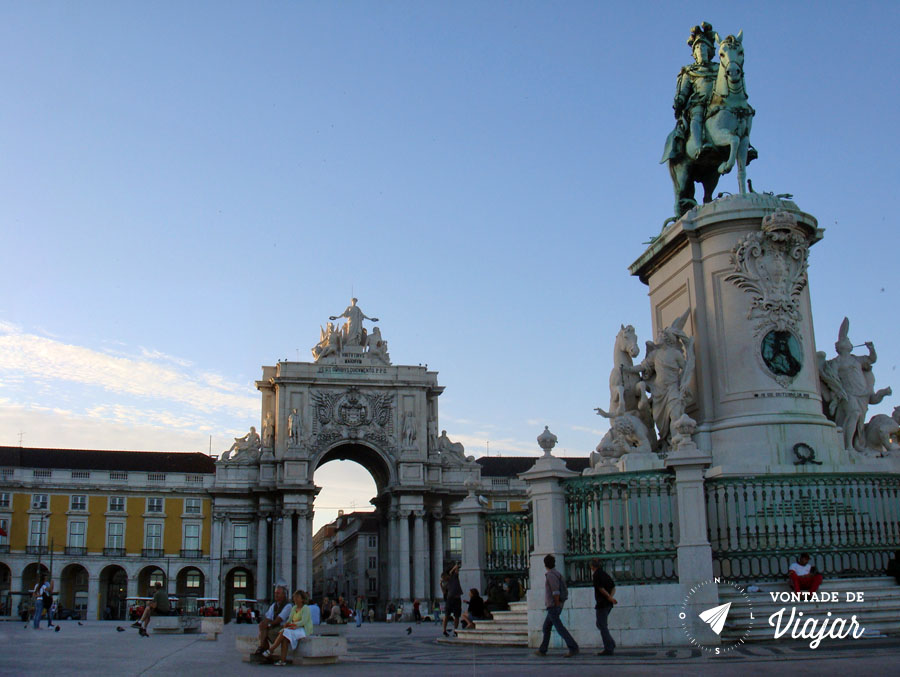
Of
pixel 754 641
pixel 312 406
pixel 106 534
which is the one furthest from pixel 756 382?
pixel 106 534

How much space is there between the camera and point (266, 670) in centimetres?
971

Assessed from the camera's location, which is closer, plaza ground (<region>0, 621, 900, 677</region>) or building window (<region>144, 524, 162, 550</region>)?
plaza ground (<region>0, 621, 900, 677</region>)

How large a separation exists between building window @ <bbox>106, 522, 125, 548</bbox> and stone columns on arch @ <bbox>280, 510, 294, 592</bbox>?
1025 centimetres

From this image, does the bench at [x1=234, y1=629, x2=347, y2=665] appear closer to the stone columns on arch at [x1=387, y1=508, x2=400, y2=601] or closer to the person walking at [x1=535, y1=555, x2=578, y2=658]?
the person walking at [x1=535, y1=555, x2=578, y2=658]

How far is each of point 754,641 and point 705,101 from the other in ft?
25.9

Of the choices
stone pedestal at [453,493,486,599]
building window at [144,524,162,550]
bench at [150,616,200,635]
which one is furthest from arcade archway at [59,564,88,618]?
stone pedestal at [453,493,486,599]

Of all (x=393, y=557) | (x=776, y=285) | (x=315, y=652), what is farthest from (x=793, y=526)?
(x=393, y=557)

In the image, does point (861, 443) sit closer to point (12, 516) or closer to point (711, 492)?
point (711, 492)

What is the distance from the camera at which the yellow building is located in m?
59.8

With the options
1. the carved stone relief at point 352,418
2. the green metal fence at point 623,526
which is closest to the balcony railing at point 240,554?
the carved stone relief at point 352,418

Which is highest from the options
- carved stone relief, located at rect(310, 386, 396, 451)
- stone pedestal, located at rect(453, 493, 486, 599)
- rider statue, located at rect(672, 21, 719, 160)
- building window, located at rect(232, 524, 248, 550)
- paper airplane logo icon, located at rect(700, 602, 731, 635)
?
carved stone relief, located at rect(310, 386, 396, 451)

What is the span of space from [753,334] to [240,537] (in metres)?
53.3

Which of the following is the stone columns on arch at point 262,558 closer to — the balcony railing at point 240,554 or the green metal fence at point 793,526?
the balcony railing at point 240,554

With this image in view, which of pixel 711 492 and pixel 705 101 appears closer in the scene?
pixel 711 492
